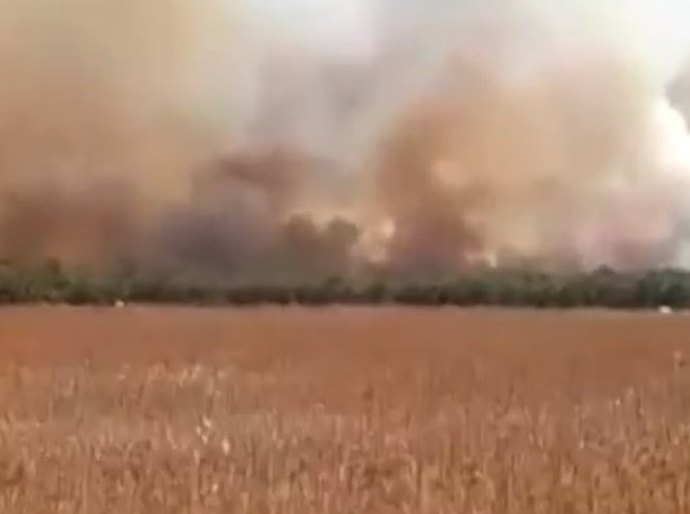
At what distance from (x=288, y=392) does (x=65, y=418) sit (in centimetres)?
12

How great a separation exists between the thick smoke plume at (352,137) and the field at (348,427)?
0.48 ft

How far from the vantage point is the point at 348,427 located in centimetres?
74

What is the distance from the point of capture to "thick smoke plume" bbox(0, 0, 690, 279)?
0.91m

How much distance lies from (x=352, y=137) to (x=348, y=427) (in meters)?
0.26

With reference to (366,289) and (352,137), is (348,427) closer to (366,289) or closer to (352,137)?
(366,289)

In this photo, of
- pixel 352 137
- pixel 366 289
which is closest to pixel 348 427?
pixel 366 289

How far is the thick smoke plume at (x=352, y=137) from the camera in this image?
91 centimetres

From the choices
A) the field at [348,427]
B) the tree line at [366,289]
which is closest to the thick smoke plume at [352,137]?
the tree line at [366,289]

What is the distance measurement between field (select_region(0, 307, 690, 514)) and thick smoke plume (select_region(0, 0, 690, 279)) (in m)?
0.15

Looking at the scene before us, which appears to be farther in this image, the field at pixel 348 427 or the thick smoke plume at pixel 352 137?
the thick smoke plume at pixel 352 137

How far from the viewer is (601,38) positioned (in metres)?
0.93

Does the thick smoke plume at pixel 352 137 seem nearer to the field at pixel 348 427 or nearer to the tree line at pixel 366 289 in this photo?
the tree line at pixel 366 289

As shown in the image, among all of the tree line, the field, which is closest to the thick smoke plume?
the tree line

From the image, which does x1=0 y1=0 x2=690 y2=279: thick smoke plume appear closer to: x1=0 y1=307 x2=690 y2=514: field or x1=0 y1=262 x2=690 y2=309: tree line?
x1=0 y1=262 x2=690 y2=309: tree line
